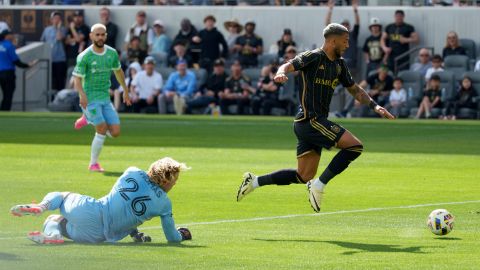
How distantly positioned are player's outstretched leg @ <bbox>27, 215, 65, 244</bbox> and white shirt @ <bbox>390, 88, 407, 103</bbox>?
24259mm

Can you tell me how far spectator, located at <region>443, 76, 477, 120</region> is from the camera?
34.5m

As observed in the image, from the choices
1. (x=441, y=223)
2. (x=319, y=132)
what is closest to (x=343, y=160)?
(x=319, y=132)

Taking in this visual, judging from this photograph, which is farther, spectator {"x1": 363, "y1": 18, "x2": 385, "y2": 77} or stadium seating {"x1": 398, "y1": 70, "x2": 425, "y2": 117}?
spectator {"x1": 363, "y1": 18, "x2": 385, "y2": 77}

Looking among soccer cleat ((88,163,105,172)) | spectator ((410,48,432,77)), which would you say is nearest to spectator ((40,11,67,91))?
spectator ((410,48,432,77))

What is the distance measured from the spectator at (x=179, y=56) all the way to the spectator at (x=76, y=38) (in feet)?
10.1

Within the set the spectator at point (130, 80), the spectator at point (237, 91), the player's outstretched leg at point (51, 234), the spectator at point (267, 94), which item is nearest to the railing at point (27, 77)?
the spectator at point (130, 80)

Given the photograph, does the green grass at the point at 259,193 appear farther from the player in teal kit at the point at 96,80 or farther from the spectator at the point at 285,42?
the spectator at the point at 285,42

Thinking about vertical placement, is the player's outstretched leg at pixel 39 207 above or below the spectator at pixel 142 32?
above

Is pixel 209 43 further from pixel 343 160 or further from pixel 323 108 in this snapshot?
pixel 343 160

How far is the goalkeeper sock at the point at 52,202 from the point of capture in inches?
467

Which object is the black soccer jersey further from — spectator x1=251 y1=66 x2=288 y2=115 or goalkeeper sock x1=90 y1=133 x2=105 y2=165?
spectator x1=251 y1=66 x2=288 y2=115

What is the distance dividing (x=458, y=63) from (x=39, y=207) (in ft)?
84.7

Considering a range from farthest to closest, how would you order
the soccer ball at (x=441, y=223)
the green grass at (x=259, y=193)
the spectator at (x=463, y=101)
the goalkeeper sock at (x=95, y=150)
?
the spectator at (x=463, y=101)
the goalkeeper sock at (x=95, y=150)
the soccer ball at (x=441, y=223)
the green grass at (x=259, y=193)

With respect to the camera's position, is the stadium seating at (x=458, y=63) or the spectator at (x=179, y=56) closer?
the stadium seating at (x=458, y=63)
